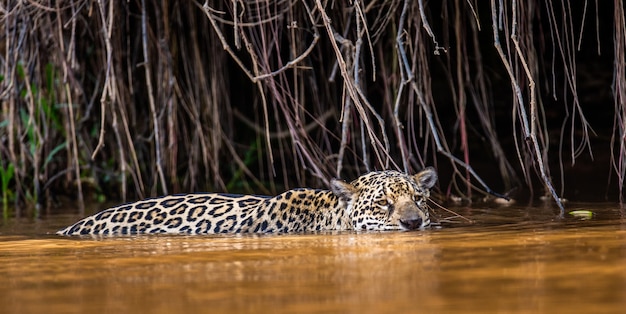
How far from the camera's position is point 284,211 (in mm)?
5523

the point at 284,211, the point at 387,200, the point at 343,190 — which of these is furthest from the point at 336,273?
the point at 284,211

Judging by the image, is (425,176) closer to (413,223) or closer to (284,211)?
(413,223)

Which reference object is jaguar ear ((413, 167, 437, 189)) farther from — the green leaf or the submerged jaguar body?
the green leaf

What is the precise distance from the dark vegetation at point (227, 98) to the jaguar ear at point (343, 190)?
880 millimetres

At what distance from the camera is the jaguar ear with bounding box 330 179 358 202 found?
5381mm

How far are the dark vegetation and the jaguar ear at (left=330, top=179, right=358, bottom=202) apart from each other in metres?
0.88

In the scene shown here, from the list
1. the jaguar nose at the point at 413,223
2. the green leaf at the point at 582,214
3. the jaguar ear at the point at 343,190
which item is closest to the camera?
the jaguar nose at the point at 413,223

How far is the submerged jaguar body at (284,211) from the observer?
5.23 meters

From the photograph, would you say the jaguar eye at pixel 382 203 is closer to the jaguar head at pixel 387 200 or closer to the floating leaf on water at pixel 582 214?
the jaguar head at pixel 387 200

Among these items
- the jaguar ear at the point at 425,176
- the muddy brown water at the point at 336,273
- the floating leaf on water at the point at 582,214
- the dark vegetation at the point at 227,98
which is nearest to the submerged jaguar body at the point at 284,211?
the jaguar ear at the point at 425,176

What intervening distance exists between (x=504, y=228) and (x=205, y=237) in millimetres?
1265

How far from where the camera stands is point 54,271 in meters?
3.44

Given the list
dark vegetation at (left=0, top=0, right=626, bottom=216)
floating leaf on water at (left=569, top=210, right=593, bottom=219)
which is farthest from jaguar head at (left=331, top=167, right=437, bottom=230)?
dark vegetation at (left=0, top=0, right=626, bottom=216)

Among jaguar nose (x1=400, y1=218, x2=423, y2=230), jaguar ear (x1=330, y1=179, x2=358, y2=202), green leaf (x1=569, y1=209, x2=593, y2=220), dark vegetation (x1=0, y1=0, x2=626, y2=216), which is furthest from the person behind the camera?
dark vegetation (x1=0, y1=0, x2=626, y2=216)
